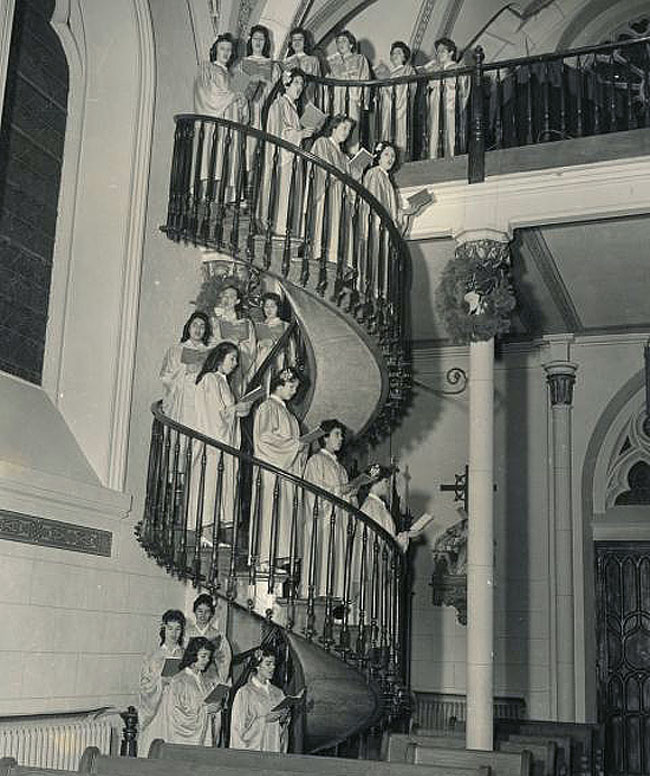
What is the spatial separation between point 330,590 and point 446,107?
14.8 feet

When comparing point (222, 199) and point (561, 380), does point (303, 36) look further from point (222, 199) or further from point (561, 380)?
point (561, 380)

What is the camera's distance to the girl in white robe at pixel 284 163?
8914 mm

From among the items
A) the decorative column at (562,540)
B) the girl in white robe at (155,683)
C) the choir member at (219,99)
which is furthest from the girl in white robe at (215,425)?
the decorative column at (562,540)

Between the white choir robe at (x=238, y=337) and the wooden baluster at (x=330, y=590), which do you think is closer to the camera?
the wooden baluster at (x=330, y=590)

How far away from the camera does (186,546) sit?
8.23 m

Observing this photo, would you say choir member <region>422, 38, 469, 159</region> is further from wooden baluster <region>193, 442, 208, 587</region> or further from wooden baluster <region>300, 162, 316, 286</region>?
wooden baluster <region>193, 442, 208, 587</region>

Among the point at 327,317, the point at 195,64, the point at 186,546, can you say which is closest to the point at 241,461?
the point at 186,546

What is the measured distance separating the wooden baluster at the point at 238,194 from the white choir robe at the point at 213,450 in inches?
41.8

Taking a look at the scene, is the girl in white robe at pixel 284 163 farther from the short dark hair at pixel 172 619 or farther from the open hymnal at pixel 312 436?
the short dark hair at pixel 172 619

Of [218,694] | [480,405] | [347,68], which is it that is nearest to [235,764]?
[218,694]

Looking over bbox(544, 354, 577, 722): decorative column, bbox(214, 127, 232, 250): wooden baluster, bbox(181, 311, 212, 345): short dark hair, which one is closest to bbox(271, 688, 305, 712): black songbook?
bbox(181, 311, 212, 345): short dark hair

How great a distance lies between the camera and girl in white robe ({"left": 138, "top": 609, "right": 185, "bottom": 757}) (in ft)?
25.9

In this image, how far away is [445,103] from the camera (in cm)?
996

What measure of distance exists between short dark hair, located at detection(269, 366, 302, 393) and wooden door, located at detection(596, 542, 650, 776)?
465 centimetres
